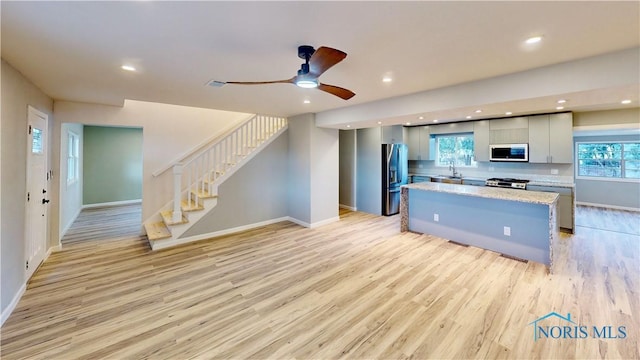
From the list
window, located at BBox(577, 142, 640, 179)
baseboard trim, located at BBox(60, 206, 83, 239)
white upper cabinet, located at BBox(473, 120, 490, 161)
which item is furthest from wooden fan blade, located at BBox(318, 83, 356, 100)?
window, located at BBox(577, 142, 640, 179)

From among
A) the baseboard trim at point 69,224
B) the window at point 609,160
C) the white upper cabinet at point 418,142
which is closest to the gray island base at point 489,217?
the white upper cabinet at point 418,142

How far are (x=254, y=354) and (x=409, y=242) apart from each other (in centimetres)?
319

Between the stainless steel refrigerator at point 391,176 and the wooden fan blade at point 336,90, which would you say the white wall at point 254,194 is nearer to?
the stainless steel refrigerator at point 391,176

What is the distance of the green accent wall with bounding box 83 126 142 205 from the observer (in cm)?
708

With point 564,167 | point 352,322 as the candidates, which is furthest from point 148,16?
point 564,167

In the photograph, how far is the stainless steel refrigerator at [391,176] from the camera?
6.18 metres

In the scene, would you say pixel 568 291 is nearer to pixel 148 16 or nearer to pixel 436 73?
pixel 436 73

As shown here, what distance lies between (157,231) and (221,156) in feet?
5.85

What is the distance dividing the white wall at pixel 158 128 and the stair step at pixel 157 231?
341 mm

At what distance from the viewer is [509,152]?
5.71 metres

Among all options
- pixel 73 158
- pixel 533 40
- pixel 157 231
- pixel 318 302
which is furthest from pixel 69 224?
pixel 533 40

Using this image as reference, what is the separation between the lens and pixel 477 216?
4117mm

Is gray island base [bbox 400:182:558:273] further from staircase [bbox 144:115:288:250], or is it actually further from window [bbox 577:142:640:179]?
window [bbox 577:142:640:179]

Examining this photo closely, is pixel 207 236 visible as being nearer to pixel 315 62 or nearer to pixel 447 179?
pixel 315 62
